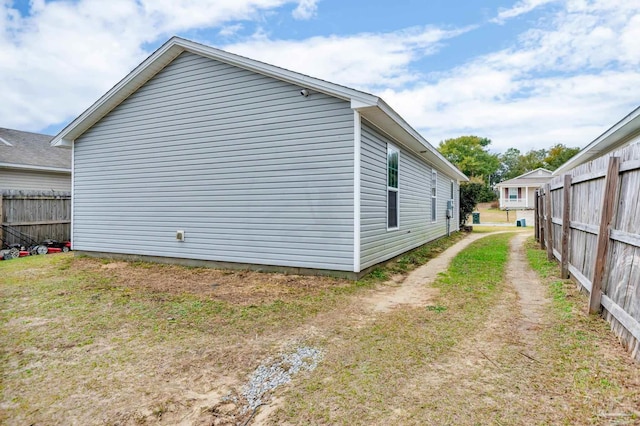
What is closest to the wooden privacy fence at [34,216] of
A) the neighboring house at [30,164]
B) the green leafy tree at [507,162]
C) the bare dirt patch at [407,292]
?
the neighboring house at [30,164]

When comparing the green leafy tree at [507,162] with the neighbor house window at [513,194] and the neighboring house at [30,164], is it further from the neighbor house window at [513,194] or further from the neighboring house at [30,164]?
the neighboring house at [30,164]

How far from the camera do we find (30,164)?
12.1m

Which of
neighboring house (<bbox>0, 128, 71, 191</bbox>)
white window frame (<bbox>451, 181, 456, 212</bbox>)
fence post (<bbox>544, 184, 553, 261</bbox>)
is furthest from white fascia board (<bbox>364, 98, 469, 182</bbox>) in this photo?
neighboring house (<bbox>0, 128, 71, 191</bbox>)

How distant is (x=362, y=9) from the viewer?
10.5 m

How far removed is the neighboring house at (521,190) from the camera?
107ft

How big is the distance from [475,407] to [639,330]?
1.58 m

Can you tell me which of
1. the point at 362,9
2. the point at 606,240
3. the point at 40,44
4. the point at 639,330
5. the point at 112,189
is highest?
the point at 362,9

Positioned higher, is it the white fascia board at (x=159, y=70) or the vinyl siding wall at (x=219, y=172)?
the white fascia board at (x=159, y=70)

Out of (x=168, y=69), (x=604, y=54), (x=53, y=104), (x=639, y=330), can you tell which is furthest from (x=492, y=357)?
(x=53, y=104)

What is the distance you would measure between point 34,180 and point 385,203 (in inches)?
514

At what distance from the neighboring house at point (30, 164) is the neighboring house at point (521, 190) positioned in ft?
114

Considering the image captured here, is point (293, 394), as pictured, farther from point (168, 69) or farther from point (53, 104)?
point (53, 104)

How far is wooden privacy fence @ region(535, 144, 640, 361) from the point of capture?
2934 mm

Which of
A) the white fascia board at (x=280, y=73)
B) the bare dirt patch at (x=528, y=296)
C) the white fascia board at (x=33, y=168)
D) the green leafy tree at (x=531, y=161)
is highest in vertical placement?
the green leafy tree at (x=531, y=161)
